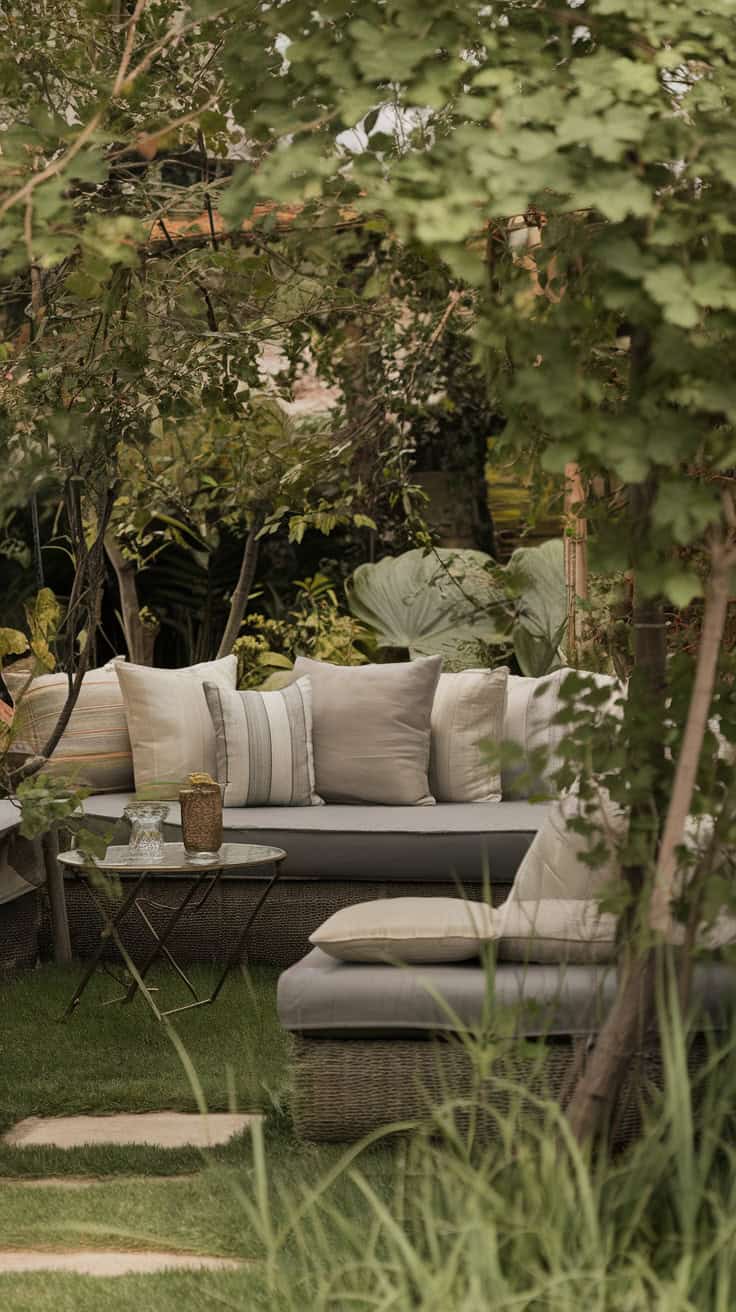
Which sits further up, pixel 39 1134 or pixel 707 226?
pixel 707 226

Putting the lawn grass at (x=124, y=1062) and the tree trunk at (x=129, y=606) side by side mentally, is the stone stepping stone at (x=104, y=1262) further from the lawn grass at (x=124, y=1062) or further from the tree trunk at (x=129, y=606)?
the tree trunk at (x=129, y=606)

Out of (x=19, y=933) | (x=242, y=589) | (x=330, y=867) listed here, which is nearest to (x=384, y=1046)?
(x=330, y=867)

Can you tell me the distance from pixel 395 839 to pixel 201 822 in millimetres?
704

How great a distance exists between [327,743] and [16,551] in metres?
2.16

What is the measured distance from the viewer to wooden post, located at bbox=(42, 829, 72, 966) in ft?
14.9

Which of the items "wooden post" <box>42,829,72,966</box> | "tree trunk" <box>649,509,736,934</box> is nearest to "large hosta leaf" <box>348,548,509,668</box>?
"wooden post" <box>42,829,72,966</box>

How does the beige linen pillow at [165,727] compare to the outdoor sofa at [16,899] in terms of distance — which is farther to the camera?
the beige linen pillow at [165,727]

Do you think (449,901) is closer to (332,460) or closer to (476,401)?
(332,460)

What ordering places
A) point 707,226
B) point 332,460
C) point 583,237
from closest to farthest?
point 707,226 < point 583,237 < point 332,460

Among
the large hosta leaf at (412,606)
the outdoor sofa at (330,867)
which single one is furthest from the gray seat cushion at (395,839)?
the large hosta leaf at (412,606)

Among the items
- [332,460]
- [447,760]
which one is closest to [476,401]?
[447,760]

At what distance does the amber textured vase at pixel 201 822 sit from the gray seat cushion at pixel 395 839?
512mm

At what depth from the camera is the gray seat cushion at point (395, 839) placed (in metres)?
4.36

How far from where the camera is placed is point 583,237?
1878 mm
